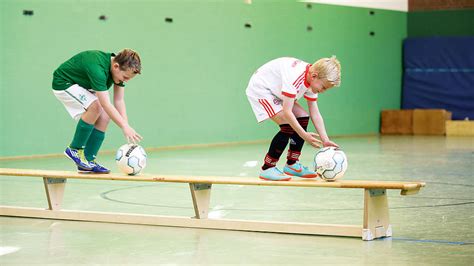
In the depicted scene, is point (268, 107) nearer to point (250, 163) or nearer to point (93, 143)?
point (93, 143)

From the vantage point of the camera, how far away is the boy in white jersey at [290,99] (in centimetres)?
517

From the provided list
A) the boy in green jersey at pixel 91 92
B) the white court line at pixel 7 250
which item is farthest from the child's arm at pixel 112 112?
the white court line at pixel 7 250

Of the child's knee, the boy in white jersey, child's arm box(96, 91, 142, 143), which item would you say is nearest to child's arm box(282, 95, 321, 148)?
the boy in white jersey

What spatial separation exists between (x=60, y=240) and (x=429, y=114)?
13.3 meters

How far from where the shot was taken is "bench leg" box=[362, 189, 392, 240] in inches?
185

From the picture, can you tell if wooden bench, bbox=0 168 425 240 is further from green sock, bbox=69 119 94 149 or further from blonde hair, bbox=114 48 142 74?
blonde hair, bbox=114 48 142 74

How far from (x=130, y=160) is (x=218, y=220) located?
30.8 inches

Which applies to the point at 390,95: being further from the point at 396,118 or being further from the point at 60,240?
the point at 60,240

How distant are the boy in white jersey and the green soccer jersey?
1038 mm

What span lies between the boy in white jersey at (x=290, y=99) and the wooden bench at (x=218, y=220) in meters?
0.36

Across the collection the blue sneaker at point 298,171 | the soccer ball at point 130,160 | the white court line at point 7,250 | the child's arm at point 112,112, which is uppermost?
the child's arm at point 112,112

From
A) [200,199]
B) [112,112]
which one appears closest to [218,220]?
[200,199]

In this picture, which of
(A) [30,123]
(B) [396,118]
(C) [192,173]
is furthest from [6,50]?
(B) [396,118]

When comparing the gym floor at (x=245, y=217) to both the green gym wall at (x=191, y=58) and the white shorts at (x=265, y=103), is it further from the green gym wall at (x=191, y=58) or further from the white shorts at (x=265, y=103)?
the green gym wall at (x=191, y=58)
